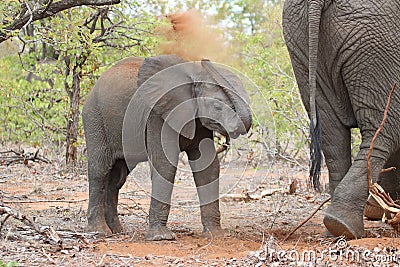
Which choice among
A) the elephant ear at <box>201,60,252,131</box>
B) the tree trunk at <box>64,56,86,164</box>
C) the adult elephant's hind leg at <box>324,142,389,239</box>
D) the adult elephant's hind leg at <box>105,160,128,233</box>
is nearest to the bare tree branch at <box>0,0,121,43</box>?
the elephant ear at <box>201,60,252,131</box>

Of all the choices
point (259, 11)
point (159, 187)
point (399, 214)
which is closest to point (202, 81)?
point (159, 187)

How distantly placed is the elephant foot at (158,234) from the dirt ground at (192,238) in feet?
0.33

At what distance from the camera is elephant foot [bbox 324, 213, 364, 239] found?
5.27m

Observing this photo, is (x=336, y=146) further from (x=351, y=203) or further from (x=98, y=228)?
(x=98, y=228)

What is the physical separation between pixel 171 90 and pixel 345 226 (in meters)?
1.90

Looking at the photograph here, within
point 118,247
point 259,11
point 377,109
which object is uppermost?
point 259,11

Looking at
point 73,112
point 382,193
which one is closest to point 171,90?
point 382,193

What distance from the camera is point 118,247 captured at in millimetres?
5531

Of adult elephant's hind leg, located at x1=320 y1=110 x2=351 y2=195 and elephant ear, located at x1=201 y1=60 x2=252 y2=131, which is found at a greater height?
elephant ear, located at x1=201 y1=60 x2=252 y2=131

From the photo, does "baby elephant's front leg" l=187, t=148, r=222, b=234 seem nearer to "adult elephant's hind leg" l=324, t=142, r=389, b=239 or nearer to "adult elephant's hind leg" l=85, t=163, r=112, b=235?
"adult elephant's hind leg" l=85, t=163, r=112, b=235

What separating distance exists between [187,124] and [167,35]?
5.79ft

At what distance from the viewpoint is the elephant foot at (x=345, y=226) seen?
5.27m

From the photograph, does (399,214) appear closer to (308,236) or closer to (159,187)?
(308,236)

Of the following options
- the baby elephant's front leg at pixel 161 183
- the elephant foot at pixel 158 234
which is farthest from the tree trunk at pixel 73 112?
the elephant foot at pixel 158 234
